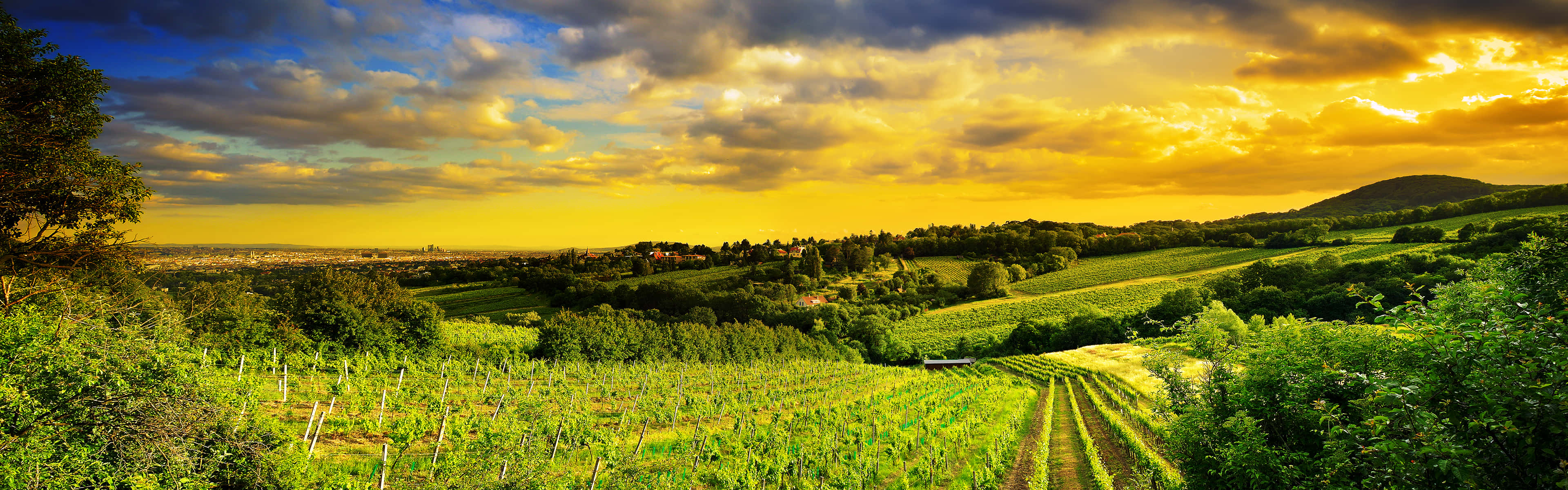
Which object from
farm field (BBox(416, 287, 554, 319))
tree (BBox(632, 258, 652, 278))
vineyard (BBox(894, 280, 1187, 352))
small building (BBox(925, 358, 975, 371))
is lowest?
small building (BBox(925, 358, 975, 371))

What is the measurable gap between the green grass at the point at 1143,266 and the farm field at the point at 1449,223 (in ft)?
29.8

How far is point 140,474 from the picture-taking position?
9117mm

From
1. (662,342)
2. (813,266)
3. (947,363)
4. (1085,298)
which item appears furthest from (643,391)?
(813,266)

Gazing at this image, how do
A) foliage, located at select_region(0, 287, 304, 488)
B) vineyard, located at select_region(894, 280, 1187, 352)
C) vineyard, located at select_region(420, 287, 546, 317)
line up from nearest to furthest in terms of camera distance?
1. foliage, located at select_region(0, 287, 304, 488)
2. vineyard, located at select_region(420, 287, 546, 317)
3. vineyard, located at select_region(894, 280, 1187, 352)

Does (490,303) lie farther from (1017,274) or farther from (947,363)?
(1017,274)

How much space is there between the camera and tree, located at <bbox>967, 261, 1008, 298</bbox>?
94750mm

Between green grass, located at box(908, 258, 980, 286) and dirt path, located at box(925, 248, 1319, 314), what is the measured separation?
34.0 ft

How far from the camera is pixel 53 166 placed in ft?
47.3

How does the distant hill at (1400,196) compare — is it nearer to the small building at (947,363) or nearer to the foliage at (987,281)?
the foliage at (987,281)

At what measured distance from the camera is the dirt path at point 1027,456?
18.2 m

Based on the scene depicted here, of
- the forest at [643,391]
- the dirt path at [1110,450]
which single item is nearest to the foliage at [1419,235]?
the forest at [643,391]

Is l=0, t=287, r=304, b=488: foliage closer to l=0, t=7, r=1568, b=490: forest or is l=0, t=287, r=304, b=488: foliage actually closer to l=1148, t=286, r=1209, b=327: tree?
l=0, t=7, r=1568, b=490: forest

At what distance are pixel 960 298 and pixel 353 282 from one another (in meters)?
84.0

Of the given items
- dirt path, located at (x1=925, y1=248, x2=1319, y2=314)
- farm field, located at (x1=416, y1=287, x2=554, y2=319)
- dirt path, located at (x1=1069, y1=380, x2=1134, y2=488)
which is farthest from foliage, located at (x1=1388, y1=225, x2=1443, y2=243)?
farm field, located at (x1=416, y1=287, x2=554, y2=319)
